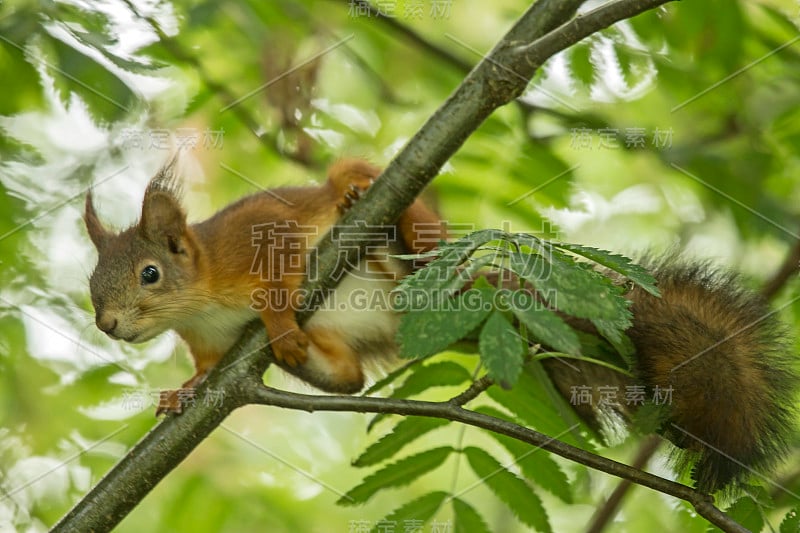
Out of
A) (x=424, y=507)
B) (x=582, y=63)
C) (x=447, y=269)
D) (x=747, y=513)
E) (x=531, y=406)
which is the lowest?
(x=424, y=507)

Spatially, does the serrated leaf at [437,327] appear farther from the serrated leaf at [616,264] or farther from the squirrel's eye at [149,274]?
the squirrel's eye at [149,274]

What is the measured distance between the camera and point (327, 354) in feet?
12.9

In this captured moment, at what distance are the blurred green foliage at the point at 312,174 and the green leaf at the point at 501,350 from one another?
1075 millimetres

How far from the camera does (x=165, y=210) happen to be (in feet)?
11.6

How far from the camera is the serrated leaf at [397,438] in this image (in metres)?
2.71

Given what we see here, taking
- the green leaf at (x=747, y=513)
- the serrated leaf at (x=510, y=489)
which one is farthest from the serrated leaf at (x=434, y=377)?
the green leaf at (x=747, y=513)

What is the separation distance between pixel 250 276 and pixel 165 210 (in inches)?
17.1

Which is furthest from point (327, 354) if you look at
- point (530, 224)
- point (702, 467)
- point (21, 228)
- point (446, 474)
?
point (702, 467)

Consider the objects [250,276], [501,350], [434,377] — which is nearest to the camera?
[501,350]

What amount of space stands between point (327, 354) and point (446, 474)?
734mm

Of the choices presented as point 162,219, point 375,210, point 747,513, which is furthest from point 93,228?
point 747,513

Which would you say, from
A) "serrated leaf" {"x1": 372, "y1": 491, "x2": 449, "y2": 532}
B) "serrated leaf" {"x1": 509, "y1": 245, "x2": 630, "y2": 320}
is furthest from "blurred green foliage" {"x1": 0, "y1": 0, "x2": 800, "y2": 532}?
"serrated leaf" {"x1": 509, "y1": 245, "x2": 630, "y2": 320}

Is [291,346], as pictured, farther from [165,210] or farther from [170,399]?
[165,210]

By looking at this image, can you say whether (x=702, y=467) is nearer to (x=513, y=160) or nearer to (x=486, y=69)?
(x=486, y=69)
